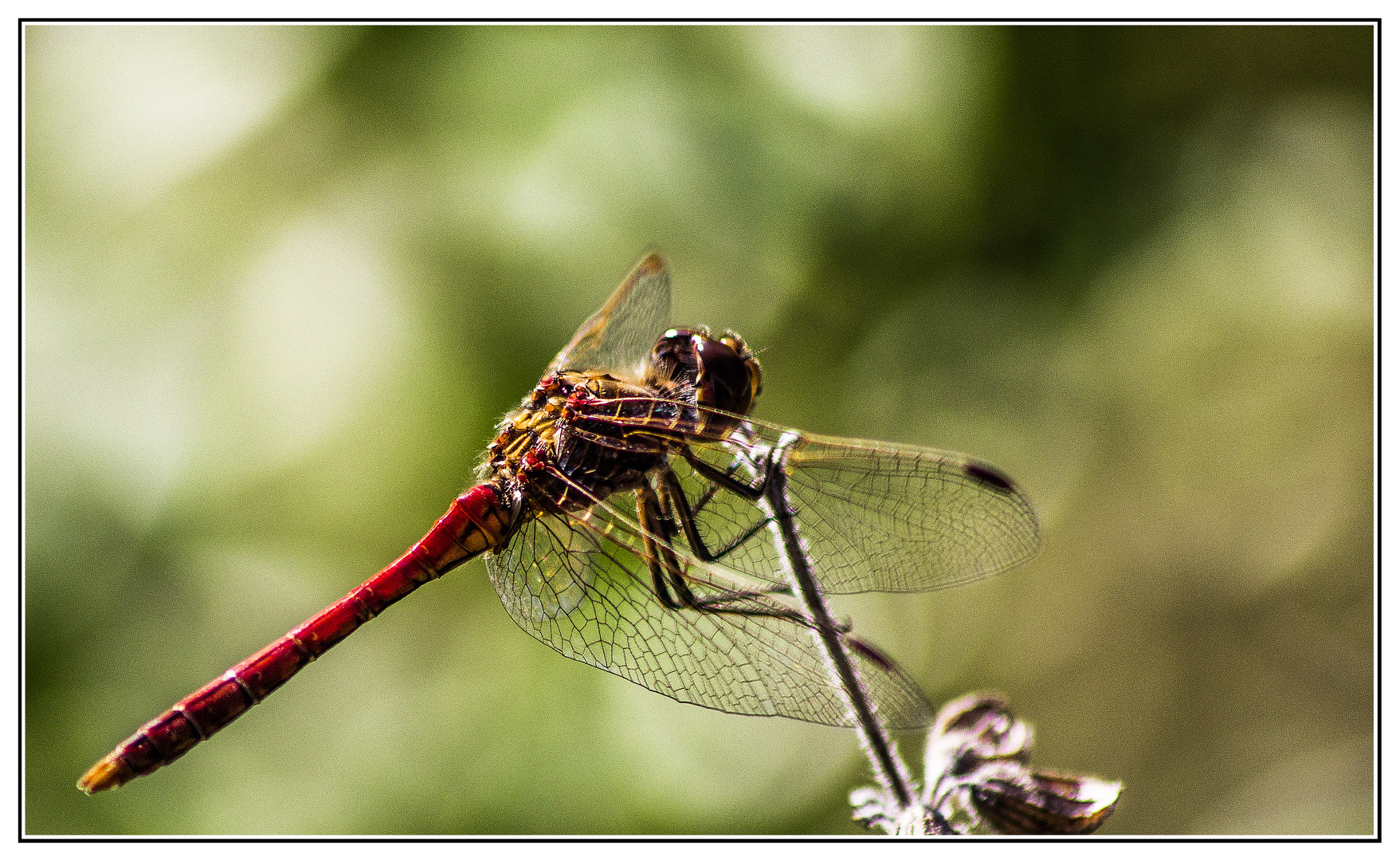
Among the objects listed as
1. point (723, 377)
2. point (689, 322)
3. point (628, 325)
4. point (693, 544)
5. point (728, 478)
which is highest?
point (689, 322)

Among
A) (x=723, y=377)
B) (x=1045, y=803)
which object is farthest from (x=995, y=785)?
(x=723, y=377)

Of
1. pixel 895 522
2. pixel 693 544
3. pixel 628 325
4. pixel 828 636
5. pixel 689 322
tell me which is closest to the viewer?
pixel 828 636

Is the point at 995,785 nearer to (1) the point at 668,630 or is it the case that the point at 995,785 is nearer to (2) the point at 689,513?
(1) the point at 668,630

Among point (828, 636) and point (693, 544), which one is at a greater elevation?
point (693, 544)

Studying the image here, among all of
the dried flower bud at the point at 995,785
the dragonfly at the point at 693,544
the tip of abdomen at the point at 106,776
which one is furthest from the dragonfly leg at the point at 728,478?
the tip of abdomen at the point at 106,776

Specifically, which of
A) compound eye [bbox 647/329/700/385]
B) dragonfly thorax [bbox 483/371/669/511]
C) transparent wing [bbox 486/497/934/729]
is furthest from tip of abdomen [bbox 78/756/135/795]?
compound eye [bbox 647/329/700/385]

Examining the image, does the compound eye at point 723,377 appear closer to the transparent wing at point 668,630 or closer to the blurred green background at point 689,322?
the transparent wing at point 668,630
